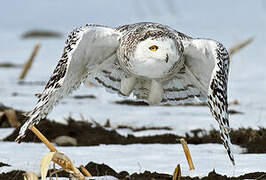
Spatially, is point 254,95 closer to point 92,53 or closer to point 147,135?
point 147,135

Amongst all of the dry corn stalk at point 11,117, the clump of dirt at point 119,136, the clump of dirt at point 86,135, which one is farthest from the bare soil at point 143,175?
the dry corn stalk at point 11,117

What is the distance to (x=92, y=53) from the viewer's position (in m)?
5.48

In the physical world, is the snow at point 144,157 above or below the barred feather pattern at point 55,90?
below

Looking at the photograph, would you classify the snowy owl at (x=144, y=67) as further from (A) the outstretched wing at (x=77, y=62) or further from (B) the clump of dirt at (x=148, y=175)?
(B) the clump of dirt at (x=148, y=175)

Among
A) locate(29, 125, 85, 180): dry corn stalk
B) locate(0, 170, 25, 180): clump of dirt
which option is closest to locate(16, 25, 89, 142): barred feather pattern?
locate(0, 170, 25, 180): clump of dirt

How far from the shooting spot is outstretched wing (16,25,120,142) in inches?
185

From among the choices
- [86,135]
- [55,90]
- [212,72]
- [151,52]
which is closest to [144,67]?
[151,52]

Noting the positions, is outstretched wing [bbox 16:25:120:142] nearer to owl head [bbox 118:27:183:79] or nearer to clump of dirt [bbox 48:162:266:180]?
owl head [bbox 118:27:183:79]

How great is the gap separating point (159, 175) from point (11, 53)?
20096 millimetres

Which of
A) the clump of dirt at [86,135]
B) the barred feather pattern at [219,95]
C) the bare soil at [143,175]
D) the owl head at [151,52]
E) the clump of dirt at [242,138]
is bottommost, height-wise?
the bare soil at [143,175]

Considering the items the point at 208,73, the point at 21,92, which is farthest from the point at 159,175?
the point at 21,92

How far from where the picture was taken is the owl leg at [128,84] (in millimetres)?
5773

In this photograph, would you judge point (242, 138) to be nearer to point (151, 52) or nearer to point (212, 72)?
point (212, 72)

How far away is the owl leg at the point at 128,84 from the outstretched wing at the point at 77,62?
24 centimetres
